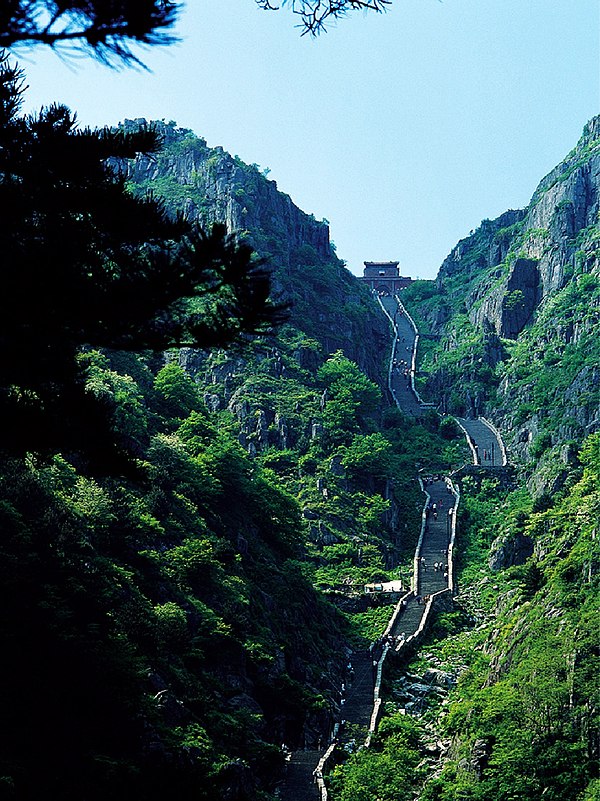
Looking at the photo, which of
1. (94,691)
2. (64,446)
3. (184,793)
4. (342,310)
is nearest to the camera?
(64,446)

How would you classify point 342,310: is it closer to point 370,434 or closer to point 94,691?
point 370,434

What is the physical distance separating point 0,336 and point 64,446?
1.34 metres

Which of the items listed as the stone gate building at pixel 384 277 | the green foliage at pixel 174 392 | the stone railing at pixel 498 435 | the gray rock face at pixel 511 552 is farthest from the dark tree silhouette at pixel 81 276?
the stone gate building at pixel 384 277

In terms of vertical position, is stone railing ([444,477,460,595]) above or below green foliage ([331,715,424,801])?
above

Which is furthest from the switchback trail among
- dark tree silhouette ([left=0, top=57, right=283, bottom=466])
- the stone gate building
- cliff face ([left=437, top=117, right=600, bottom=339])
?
the stone gate building

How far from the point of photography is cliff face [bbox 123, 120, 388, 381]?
62531 mm

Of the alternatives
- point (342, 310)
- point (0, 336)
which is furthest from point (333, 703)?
point (342, 310)

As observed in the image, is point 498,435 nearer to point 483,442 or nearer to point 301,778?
point 483,442

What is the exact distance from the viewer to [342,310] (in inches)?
2579

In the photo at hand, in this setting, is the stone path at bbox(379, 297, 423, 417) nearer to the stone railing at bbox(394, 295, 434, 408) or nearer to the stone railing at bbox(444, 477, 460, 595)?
the stone railing at bbox(394, 295, 434, 408)

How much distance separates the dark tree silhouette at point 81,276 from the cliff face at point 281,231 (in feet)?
164

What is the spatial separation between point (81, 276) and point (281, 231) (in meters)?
61.4

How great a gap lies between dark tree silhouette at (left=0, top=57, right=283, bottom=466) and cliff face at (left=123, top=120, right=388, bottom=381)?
49967 millimetres

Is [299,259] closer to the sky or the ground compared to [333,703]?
closer to the sky
